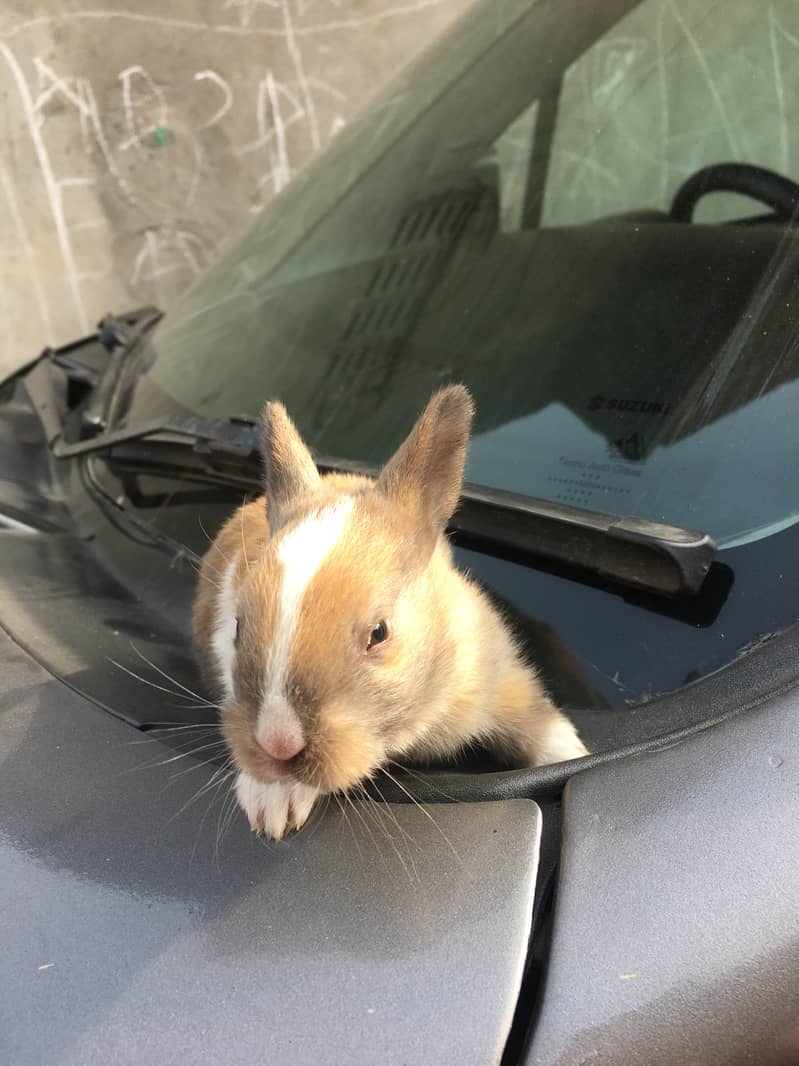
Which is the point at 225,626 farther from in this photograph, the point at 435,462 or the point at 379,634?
the point at 435,462

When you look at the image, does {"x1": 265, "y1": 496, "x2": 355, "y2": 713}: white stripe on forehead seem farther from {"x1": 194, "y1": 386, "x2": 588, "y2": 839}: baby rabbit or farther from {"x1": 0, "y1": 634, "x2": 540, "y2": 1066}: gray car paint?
{"x1": 0, "y1": 634, "x2": 540, "y2": 1066}: gray car paint

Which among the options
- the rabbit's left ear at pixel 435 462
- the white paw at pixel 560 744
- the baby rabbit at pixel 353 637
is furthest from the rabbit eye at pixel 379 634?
the white paw at pixel 560 744

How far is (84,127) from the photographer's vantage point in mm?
6410

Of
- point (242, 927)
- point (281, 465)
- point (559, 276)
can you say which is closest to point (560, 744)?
point (242, 927)

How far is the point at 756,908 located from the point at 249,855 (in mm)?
689

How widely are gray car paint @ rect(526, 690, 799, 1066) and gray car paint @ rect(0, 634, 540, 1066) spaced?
0.24 ft

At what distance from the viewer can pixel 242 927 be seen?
1135 millimetres

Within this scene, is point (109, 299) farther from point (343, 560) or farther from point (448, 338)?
point (343, 560)

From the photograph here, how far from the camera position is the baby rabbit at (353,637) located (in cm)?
132

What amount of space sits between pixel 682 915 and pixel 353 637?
62cm

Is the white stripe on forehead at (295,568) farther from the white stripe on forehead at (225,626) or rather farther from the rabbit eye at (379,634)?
the white stripe on forehead at (225,626)

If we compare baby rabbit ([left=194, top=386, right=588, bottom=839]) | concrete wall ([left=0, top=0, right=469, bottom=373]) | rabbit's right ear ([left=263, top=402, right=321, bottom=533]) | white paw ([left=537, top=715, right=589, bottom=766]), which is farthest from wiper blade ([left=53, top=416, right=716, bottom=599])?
concrete wall ([left=0, top=0, right=469, bottom=373])

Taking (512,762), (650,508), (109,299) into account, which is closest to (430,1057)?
(512,762)

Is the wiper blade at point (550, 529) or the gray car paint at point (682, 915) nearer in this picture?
the gray car paint at point (682, 915)
